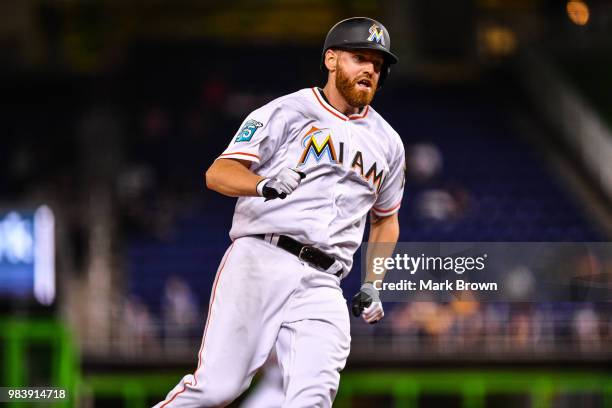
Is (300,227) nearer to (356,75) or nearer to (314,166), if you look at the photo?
(314,166)

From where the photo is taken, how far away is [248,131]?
465 cm

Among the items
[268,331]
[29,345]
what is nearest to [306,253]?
[268,331]

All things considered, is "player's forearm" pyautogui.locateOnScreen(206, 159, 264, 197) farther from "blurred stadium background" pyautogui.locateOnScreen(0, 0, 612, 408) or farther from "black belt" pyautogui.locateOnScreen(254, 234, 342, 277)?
"blurred stadium background" pyautogui.locateOnScreen(0, 0, 612, 408)

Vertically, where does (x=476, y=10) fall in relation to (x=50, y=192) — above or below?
above

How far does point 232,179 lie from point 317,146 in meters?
0.42

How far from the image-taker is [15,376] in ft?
31.8

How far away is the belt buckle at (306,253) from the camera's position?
15.2ft

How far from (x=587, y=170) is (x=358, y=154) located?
10.4m

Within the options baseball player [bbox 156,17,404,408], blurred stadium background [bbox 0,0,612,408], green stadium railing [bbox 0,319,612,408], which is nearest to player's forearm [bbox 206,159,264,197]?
baseball player [bbox 156,17,404,408]

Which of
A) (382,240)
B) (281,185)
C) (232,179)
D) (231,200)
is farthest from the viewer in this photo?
(231,200)

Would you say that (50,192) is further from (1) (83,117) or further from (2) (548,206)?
(2) (548,206)

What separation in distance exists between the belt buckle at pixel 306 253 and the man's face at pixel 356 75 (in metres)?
0.61

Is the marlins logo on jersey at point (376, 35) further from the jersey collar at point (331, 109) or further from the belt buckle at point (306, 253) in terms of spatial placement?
the belt buckle at point (306, 253)


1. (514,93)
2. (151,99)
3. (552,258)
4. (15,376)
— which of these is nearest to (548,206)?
(514,93)
